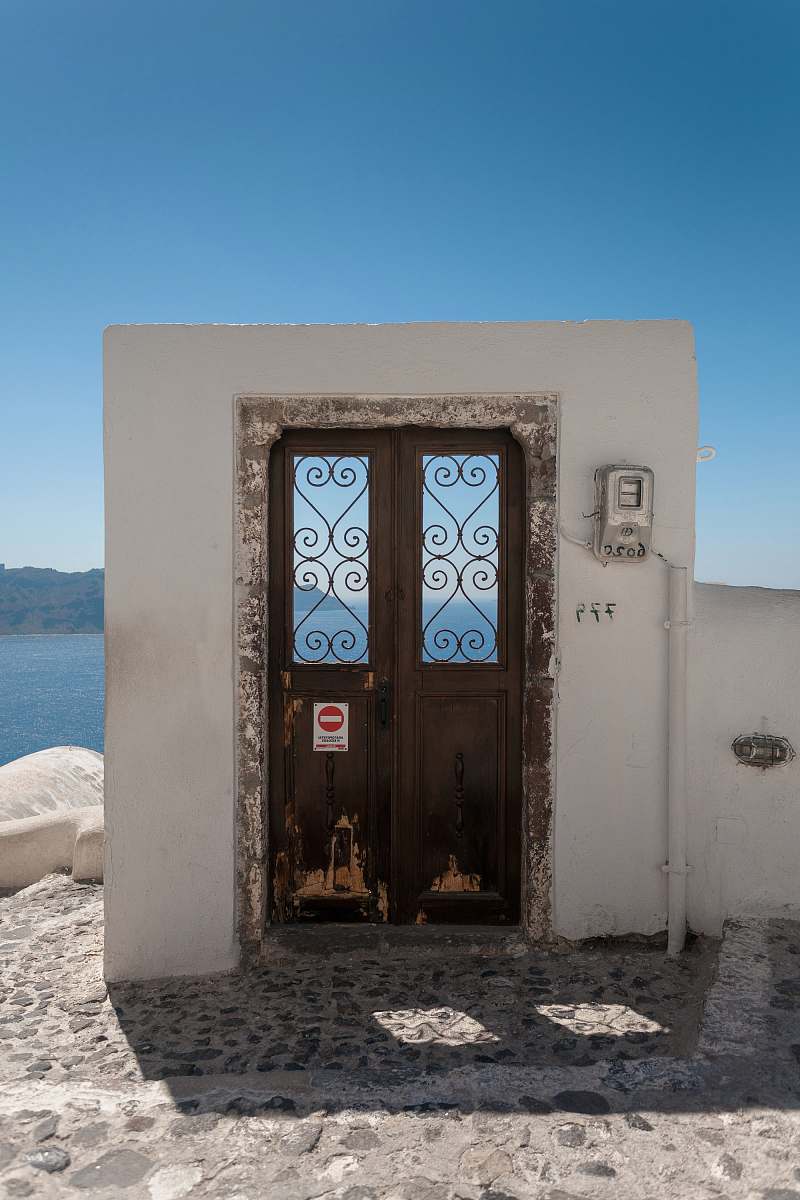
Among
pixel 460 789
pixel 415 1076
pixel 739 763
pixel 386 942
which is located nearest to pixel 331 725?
pixel 460 789

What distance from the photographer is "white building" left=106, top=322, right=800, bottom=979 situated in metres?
4.16

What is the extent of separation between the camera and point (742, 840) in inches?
169

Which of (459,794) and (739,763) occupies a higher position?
(739,763)

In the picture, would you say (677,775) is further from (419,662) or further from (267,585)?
(267,585)

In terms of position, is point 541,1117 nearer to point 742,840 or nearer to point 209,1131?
point 209,1131

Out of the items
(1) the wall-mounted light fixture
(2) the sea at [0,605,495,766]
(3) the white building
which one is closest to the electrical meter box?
(3) the white building

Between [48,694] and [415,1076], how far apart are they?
21609mm

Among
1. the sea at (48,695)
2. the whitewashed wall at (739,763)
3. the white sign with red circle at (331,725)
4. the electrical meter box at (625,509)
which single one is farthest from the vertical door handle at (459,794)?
the sea at (48,695)

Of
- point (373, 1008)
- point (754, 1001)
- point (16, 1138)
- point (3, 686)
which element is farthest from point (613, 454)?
point (3, 686)

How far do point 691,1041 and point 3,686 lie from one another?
935 inches

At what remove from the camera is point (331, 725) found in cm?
438

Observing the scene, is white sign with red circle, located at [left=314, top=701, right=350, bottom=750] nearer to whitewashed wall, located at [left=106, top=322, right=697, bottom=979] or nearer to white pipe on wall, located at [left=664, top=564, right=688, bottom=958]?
whitewashed wall, located at [left=106, top=322, right=697, bottom=979]

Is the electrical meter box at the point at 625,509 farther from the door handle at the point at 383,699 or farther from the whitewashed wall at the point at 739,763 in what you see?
the door handle at the point at 383,699

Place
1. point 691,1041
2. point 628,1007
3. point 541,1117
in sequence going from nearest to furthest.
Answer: point 541,1117 → point 691,1041 → point 628,1007
